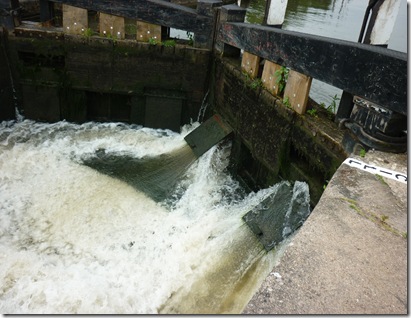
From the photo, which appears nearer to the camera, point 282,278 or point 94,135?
point 282,278

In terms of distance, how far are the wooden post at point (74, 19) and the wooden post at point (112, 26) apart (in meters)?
0.26

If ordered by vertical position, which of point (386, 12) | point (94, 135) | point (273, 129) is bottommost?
point (94, 135)

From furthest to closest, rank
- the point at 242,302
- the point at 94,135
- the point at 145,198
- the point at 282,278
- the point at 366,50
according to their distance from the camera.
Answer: the point at 94,135, the point at 145,198, the point at 242,302, the point at 366,50, the point at 282,278

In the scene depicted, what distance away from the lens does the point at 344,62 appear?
9.82 ft

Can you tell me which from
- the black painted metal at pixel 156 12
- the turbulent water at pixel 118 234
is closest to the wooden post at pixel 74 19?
the black painted metal at pixel 156 12

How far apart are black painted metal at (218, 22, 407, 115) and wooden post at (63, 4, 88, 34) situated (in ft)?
8.90

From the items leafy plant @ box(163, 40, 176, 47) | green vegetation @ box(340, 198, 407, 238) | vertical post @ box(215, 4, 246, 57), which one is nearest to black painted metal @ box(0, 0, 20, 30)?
leafy plant @ box(163, 40, 176, 47)

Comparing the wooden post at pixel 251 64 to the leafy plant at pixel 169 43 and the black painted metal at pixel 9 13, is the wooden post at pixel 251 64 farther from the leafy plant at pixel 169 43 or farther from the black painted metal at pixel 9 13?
the black painted metal at pixel 9 13

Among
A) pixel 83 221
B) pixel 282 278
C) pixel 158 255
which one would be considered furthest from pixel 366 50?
pixel 83 221

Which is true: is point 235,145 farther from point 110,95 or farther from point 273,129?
point 110,95

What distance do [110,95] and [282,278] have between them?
506 centimetres

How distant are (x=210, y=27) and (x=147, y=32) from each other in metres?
1.00

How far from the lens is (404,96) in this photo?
2449 millimetres

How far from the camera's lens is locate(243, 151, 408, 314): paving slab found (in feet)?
4.87
